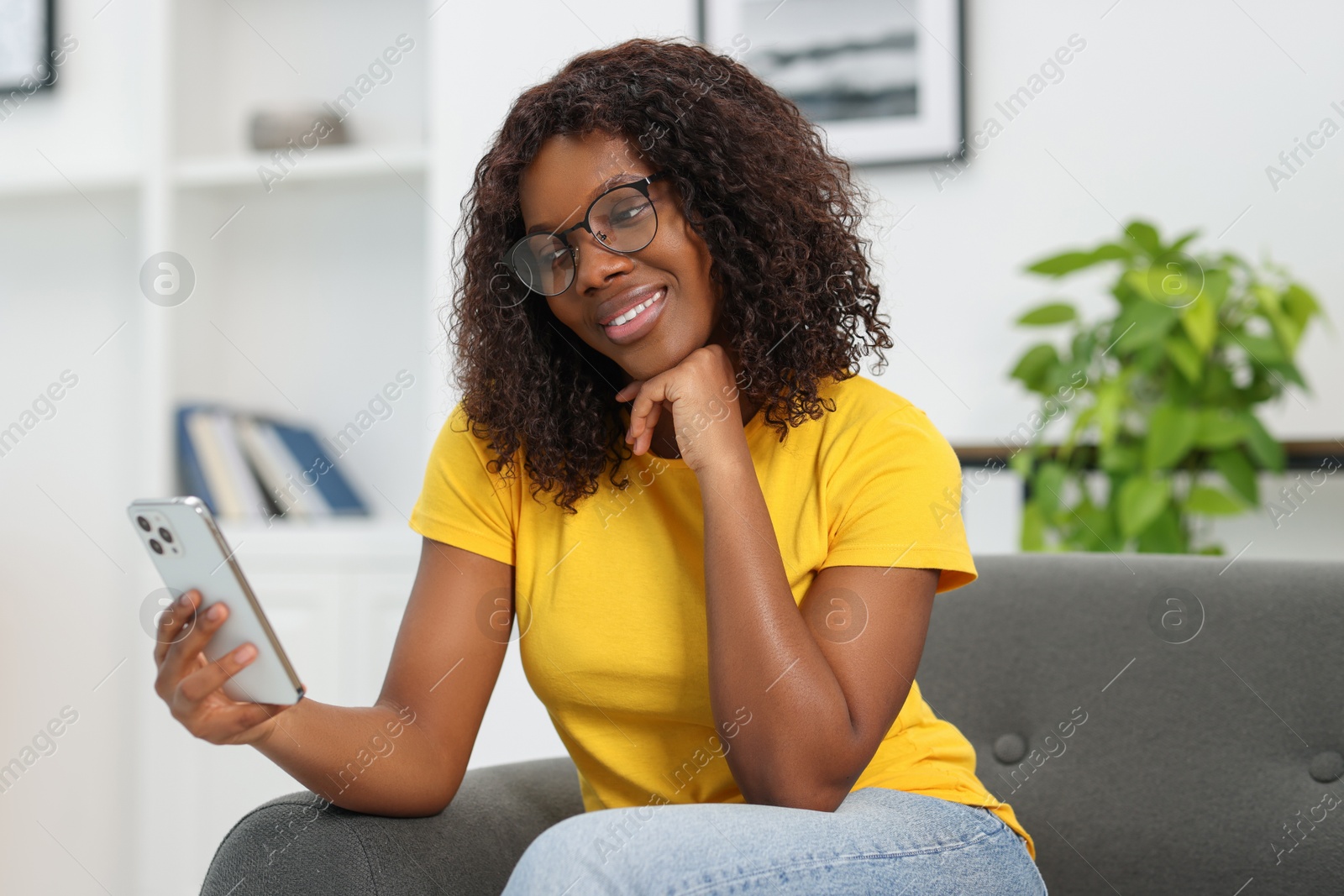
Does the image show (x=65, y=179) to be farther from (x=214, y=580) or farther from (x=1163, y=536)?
(x=1163, y=536)

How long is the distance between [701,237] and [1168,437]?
106 centimetres

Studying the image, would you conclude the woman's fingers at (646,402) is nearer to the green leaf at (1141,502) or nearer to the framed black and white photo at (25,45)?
the green leaf at (1141,502)

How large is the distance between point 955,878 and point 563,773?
1.78 ft

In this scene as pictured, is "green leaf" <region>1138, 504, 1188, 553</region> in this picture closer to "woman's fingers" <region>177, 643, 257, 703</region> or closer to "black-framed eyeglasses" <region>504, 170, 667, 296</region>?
"black-framed eyeglasses" <region>504, 170, 667, 296</region>

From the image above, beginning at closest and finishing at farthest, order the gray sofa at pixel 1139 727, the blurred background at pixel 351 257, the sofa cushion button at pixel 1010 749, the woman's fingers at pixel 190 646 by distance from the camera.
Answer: the woman's fingers at pixel 190 646
the gray sofa at pixel 1139 727
the sofa cushion button at pixel 1010 749
the blurred background at pixel 351 257

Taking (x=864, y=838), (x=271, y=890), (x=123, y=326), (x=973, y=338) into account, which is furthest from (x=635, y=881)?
(x=123, y=326)

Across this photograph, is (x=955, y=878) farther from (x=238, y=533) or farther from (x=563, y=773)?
(x=238, y=533)

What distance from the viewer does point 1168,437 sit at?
178cm

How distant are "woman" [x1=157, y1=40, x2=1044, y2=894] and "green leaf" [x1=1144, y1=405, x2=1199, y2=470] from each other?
0.83m

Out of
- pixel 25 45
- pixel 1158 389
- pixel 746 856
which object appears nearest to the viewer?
pixel 746 856

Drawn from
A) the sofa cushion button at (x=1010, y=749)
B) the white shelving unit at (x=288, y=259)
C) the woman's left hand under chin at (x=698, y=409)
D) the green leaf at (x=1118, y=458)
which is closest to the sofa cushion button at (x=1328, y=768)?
the sofa cushion button at (x=1010, y=749)

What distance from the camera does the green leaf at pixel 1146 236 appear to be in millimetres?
1810

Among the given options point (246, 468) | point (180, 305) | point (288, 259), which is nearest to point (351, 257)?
point (288, 259)

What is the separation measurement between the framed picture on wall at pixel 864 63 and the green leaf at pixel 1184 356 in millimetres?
583
